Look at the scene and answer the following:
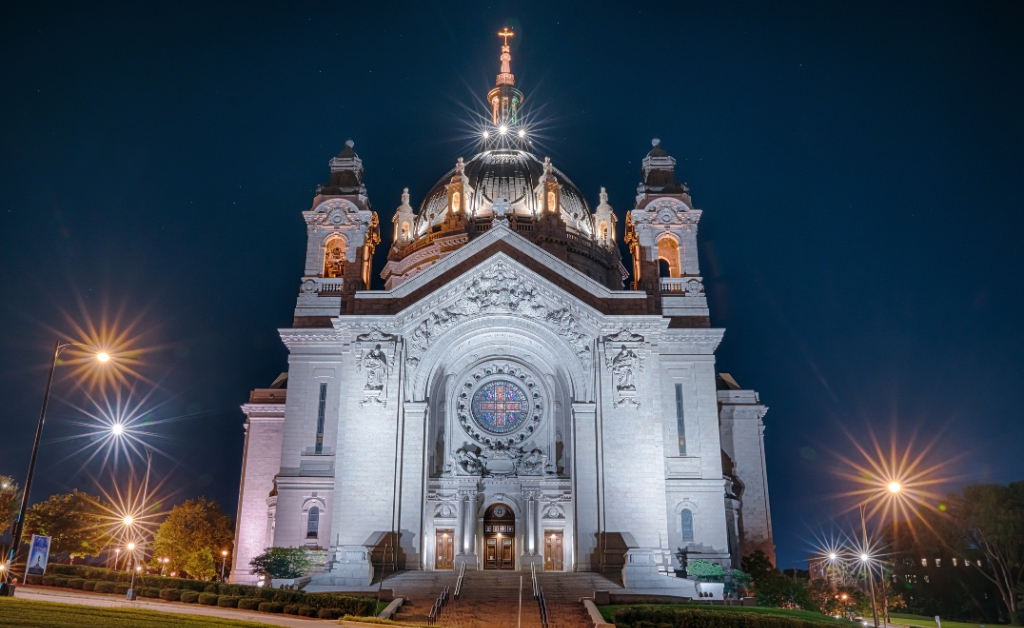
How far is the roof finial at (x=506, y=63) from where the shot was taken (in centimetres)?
7162

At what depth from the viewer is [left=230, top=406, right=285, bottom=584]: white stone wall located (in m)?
44.6

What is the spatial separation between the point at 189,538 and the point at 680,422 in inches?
1238

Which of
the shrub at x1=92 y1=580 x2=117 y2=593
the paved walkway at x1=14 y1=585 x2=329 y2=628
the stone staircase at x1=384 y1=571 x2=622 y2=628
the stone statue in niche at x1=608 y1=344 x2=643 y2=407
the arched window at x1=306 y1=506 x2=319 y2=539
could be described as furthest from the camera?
the arched window at x1=306 y1=506 x2=319 y2=539

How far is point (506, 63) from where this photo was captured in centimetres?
7275

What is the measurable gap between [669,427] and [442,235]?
22484 mm

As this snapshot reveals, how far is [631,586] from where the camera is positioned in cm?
3425

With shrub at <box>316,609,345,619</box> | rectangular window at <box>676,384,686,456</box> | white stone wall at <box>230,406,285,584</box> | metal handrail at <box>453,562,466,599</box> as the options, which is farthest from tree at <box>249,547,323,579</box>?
rectangular window at <box>676,384,686,456</box>

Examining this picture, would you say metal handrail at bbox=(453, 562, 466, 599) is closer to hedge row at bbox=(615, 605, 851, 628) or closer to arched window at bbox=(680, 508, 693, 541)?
hedge row at bbox=(615, 605, 851, 628)

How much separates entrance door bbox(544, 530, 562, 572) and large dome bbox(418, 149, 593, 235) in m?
25.1

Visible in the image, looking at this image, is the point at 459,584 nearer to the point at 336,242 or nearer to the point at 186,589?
the point at 186,589

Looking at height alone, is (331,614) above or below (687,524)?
below

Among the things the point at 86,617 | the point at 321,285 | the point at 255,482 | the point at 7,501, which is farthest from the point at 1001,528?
the point at 7,501

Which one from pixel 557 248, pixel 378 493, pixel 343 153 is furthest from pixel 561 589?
Result: pixel 343 153

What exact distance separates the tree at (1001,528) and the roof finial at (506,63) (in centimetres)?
4725
